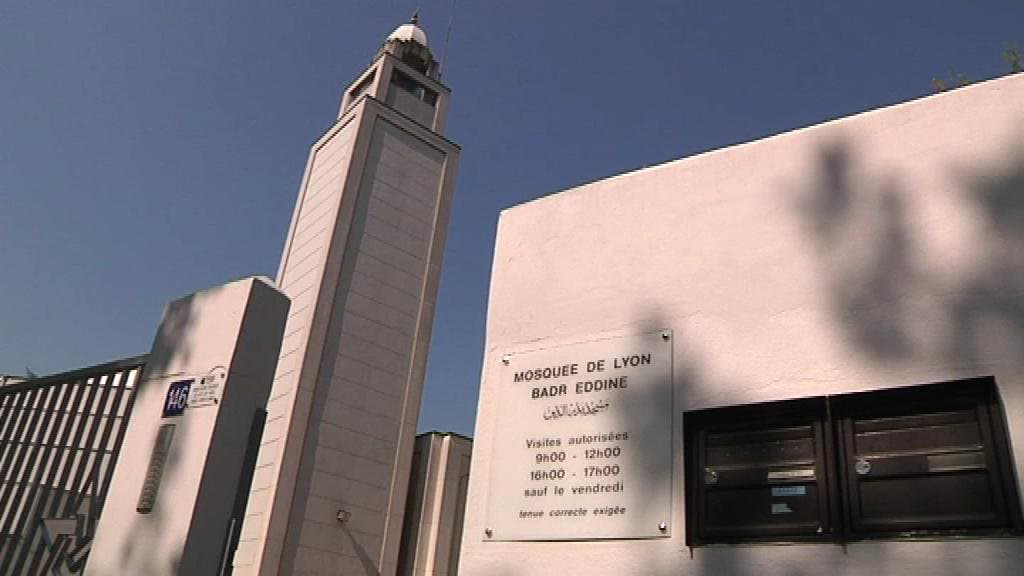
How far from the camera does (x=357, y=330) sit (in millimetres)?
18734

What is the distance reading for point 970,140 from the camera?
11.2 feet

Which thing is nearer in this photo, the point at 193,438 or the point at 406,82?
the point at 193,438

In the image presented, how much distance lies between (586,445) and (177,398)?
4.16m


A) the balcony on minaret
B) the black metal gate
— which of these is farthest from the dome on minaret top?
the black metal gate

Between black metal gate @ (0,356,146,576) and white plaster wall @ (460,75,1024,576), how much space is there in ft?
14.1

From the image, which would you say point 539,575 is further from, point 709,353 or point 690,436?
point 709,353

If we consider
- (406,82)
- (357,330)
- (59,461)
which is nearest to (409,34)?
(406,82)

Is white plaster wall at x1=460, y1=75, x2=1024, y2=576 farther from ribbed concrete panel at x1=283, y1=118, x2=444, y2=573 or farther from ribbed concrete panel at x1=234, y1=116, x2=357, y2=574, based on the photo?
ribbed concrete panel at x1=283, y1=118, x2=444, y2=573

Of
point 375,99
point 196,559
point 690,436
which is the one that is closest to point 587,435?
point 690,436

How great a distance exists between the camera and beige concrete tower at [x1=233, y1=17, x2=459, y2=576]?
54.0ft

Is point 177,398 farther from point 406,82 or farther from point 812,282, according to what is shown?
point 406,82

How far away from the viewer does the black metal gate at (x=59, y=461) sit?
648 centimetres

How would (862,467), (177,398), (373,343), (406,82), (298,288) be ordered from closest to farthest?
(862,467)
(177,398)
(373,343)
(298,288)
(406,82)

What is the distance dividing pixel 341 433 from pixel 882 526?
1582 centimetres
